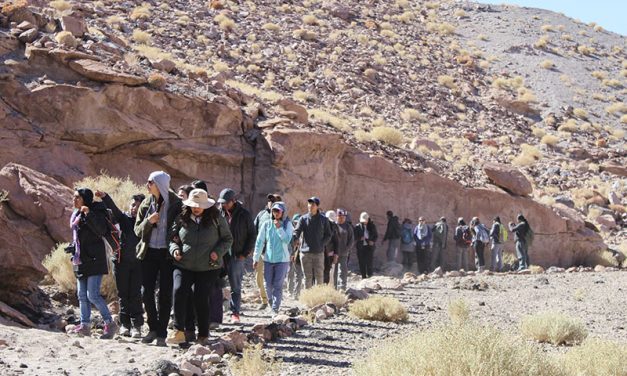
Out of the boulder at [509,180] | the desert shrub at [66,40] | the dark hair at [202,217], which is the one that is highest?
the desert shrub at [66,40]

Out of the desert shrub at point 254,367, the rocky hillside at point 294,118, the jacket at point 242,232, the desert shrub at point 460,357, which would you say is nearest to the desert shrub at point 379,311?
the jacket at point 242,232

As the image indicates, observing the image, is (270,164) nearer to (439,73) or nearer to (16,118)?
(16,118)

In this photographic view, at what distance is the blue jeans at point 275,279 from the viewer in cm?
1124

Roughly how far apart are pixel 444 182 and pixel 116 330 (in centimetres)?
1742

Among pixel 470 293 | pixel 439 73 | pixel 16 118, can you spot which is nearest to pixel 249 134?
pixel 16 118

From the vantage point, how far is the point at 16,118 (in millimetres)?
17844

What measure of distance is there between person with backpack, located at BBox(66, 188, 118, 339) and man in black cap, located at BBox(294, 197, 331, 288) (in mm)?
4146

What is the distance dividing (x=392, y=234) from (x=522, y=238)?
14.1 feet

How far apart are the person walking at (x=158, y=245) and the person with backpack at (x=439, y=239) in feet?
49.9

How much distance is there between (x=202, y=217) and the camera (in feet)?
28.0

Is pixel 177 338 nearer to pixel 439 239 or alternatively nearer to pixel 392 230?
pixel 392 230

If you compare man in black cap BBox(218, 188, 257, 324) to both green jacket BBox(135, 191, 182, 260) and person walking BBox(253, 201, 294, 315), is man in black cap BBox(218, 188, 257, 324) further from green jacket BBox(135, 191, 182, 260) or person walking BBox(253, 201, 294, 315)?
green jacket BBox(135, 191, 182, 260)

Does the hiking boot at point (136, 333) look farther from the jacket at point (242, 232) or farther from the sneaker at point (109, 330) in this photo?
the jacket at point (242, 232)

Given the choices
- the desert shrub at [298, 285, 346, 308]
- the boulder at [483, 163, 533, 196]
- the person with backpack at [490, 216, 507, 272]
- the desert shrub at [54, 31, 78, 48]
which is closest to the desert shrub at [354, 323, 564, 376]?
the desert shrub at [298, 285, 346, 308]
